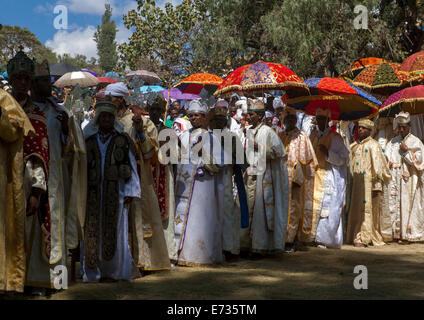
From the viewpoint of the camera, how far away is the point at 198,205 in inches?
309

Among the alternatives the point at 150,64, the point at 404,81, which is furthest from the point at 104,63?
the point at 404,81

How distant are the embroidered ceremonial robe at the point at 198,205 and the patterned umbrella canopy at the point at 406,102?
4.38m

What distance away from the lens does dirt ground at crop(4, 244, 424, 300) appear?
19.4ft

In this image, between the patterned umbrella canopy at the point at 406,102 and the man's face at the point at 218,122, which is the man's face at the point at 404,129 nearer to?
the patterned umbrella canopy at the point at 406,102

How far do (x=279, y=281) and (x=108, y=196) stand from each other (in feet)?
6.57

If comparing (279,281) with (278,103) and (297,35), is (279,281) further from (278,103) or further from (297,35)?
(297,35)

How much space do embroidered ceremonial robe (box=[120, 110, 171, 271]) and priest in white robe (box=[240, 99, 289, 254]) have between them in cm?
181

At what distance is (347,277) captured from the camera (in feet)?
23.2

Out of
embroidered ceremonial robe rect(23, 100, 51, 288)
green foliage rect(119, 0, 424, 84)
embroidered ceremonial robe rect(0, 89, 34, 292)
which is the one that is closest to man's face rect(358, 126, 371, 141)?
embroidered ceremonial robe rect(23, 100, 51, 288)

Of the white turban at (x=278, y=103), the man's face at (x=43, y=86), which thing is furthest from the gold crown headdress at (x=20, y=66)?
the white turban at (x=278, y=103)

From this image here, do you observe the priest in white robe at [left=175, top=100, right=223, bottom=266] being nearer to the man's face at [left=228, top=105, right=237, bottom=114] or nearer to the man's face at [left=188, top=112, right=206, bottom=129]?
the man's face at [left=188, top=112, right=206, bottom=129]

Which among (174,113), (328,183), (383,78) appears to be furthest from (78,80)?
(328,183)

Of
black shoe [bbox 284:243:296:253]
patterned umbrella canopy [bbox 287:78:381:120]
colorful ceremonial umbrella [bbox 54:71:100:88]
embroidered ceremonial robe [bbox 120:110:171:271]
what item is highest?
colorful ceremonial umbrella [bbox 54:71:100:88]

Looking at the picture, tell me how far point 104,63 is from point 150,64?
48060mm
